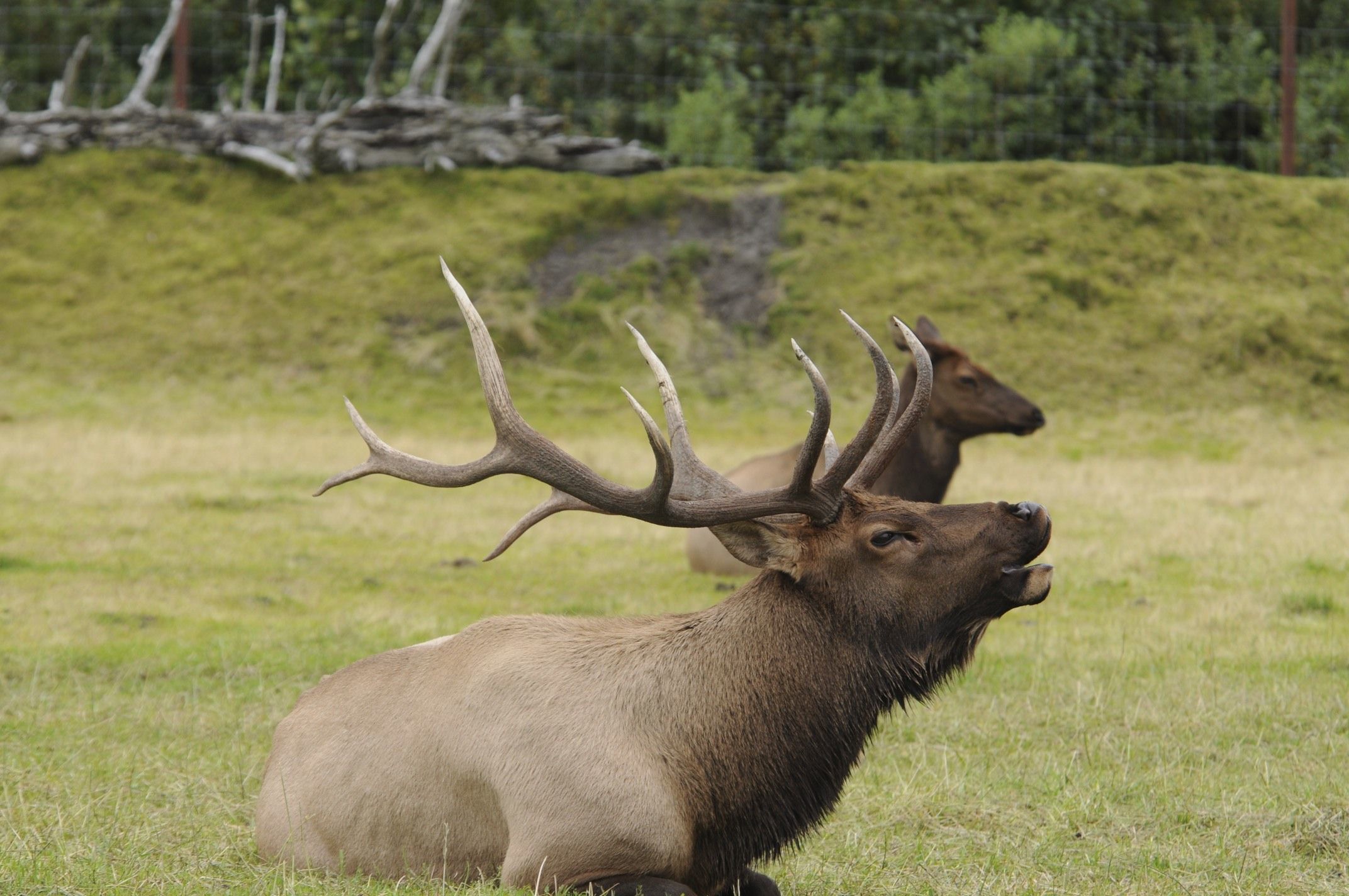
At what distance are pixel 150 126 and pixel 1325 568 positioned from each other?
2055 centimetres

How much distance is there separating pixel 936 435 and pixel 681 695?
24.0 feet

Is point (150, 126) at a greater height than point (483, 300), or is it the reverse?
point (150, 126)

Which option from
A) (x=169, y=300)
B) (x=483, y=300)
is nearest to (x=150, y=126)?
(x=169, y=300)

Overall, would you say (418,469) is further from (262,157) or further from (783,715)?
(262,157)

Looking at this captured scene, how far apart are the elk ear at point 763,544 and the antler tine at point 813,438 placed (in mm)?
167

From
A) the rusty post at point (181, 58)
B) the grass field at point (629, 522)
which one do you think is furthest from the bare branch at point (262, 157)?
the rusty post at point (181, 58)

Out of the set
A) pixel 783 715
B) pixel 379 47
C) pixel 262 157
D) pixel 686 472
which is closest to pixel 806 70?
pixel 379 47

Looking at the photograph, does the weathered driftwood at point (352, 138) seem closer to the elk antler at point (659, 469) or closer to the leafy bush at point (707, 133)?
the leafy bush at point (707, 133)

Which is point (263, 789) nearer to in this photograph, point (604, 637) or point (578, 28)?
point (604, 637)

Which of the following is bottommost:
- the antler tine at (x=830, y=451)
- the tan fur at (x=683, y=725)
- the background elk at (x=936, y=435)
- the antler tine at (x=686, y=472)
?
the background elk at (x=936, y=435)

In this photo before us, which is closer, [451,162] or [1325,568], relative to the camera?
[1325,568]

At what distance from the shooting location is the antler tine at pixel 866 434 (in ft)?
15.5

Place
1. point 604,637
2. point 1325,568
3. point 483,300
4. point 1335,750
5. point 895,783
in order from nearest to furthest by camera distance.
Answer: point 604,637 < point 895,783 < point 1335,750 < point 1325,568 < point 483,300

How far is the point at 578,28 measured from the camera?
3155 cm
